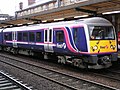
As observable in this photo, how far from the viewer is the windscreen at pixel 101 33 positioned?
12.7 m

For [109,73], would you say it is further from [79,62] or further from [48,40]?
[48,40]

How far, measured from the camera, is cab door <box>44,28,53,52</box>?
15578mm

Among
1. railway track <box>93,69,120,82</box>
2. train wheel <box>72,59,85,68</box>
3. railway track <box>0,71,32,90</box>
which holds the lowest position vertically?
railway track <box>93,69,120,82</box>

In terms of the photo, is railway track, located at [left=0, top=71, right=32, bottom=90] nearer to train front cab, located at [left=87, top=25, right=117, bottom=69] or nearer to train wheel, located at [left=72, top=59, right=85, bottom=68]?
train wheel, located at [left=72, top=59, right=85, bottom=68]

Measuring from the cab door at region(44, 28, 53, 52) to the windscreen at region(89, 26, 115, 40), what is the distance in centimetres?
355

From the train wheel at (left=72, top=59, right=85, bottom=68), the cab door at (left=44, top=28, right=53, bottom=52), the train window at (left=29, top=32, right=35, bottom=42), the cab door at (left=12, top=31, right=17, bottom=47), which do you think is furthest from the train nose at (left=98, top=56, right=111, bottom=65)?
the cab door at (left=12, top=31, right=17, bottom=47)

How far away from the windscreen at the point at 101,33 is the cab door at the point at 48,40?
355 cm

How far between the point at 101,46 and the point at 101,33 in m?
0.72

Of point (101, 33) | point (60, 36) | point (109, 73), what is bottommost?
point (109, 73)

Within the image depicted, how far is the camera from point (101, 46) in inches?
506

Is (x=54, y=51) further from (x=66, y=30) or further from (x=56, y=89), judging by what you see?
(x=56, y=89)

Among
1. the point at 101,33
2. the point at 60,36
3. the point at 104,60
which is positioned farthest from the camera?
the point at 60,36

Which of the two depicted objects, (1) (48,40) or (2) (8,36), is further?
(2) (8,36)

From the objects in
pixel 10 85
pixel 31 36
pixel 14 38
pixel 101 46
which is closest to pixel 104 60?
pixel 101 46
